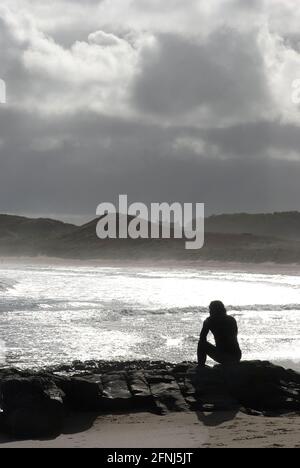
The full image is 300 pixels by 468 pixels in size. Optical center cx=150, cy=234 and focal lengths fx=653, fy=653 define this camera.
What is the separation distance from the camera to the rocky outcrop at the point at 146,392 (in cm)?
708

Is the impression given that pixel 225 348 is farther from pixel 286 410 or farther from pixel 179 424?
pixel 179 424

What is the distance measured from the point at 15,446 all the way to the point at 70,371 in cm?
276

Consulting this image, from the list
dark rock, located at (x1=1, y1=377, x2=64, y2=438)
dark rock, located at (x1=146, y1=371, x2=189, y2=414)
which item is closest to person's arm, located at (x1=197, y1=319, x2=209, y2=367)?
dark rock, located at (x1=146, y1=371, x2=189, y2=414)

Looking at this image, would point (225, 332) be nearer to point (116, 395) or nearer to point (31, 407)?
point (116, 395)

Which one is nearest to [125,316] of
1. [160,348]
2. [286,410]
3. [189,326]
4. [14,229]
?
[189,326]

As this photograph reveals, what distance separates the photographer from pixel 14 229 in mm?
156000

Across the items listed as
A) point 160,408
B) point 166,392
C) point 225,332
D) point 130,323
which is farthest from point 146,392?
point 130,323

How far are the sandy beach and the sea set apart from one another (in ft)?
12.0

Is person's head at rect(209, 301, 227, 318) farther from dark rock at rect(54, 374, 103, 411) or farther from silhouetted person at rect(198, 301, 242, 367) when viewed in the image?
dark rock at rect(54, 374, 103, 411)

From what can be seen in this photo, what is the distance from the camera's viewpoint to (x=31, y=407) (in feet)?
23.0

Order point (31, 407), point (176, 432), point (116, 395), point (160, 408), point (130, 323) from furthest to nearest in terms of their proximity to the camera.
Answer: point (130, 323) → point (116, 395) → point (160, 408) → point (31, 407) → point (176, 432)

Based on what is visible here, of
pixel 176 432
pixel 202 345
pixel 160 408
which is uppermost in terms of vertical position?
pixel 202 345

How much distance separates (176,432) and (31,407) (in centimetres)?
159

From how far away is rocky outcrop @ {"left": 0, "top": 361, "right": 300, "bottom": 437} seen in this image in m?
7.08
